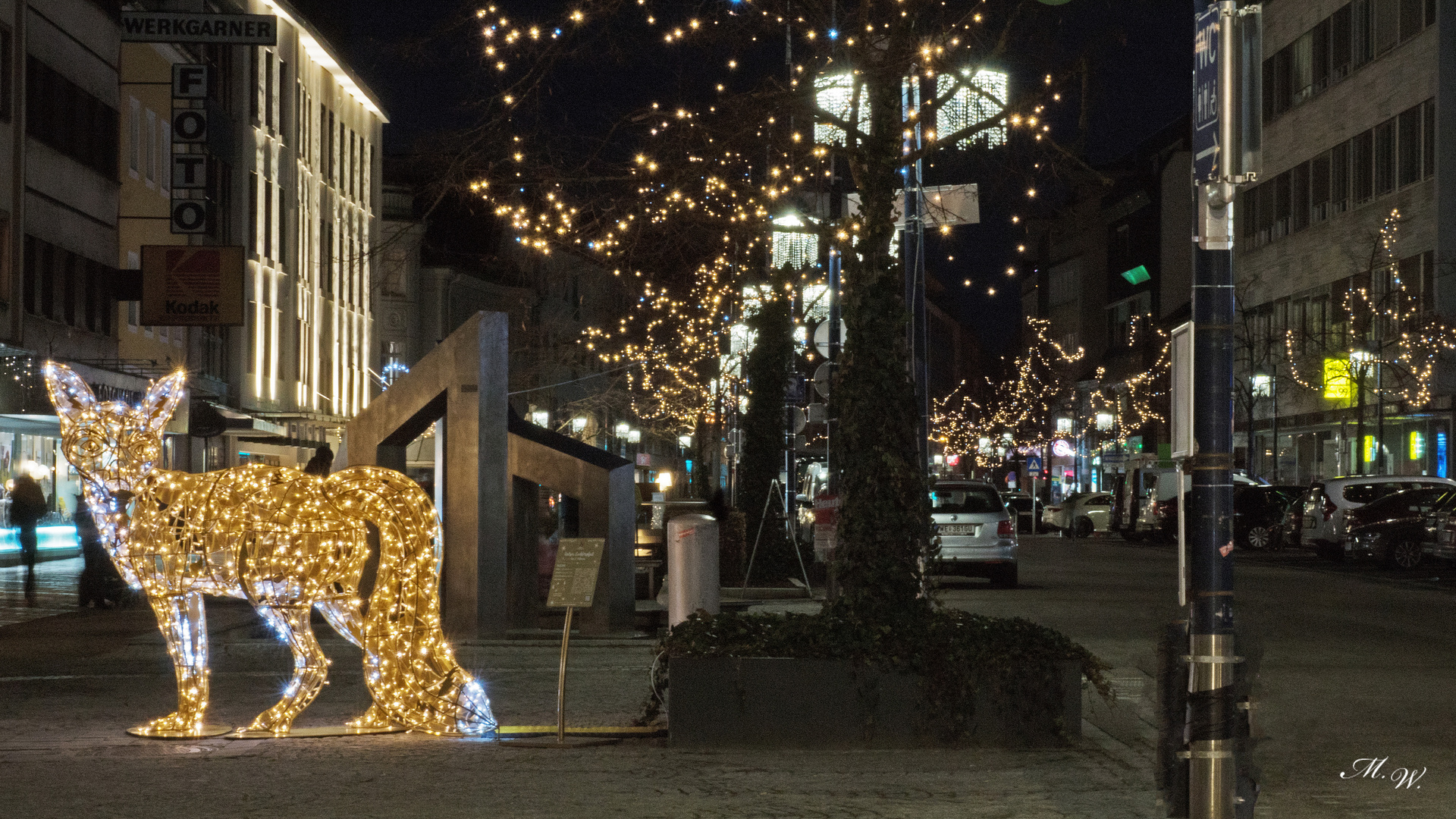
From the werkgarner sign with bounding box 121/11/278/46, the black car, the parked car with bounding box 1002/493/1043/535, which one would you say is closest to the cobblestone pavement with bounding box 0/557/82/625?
the werkgarner sign with bounding box 121/11/278/46

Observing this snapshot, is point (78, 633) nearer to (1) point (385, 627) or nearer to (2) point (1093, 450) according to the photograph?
(1) point (385, 627)

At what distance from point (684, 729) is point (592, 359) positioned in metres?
76.8

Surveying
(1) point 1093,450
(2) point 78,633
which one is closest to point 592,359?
(1) point 1093,450

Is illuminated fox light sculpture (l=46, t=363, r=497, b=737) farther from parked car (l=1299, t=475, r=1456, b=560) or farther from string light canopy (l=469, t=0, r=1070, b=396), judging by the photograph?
parked car (l=1299, t=475, r=1456, b=560)

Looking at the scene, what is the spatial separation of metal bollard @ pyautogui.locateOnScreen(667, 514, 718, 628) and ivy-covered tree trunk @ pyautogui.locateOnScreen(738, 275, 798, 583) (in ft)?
42.9

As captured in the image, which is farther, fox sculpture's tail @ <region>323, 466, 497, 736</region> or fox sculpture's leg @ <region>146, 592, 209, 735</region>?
fox sculpture's leg @ <region>146, 592, 209, 735</region>

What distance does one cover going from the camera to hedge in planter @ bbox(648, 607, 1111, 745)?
10906 millimetres

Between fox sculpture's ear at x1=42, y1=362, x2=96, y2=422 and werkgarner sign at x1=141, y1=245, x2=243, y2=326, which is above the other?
werkgarner sign at x1=141, y1=245, x2=243, y2=326

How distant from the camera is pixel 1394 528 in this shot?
33.6 meters

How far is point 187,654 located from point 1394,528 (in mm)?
27443

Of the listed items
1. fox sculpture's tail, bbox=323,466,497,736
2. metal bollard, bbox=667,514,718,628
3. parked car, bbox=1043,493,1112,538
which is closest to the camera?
fox sculpture's tail, bbox=323,466,497,736

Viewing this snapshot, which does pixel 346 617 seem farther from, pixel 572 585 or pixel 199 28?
pixel 199 28

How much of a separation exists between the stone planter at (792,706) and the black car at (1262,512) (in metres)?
36.1
